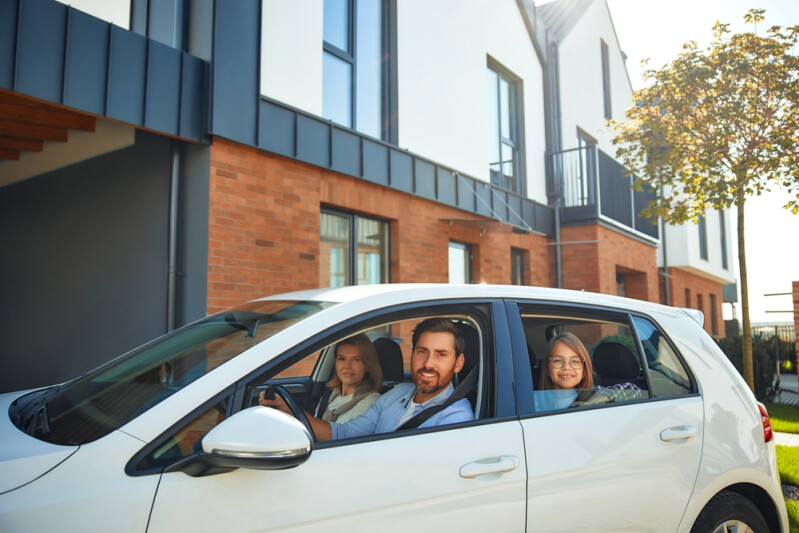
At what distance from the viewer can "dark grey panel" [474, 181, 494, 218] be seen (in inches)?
400

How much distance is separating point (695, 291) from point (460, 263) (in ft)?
54.9

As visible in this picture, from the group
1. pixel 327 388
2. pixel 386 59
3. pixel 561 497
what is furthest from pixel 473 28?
pixel 561 497

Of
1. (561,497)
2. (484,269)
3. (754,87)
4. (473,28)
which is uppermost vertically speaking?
(473,28)

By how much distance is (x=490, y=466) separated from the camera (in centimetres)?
214

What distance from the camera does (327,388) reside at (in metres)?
3.20

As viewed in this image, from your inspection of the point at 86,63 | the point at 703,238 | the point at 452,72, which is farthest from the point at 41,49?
the point at 703,238

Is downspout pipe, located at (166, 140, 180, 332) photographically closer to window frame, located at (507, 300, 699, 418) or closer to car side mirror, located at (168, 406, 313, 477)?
window frame, located at (507, 300, 699, 418)

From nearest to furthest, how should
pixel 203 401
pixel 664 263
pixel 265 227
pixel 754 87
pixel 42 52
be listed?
pixel 203 401 < pixel 42 52 < pixel 265 227 < pixel 754 87 < pixel 664 263

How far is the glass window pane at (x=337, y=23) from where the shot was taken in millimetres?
7812

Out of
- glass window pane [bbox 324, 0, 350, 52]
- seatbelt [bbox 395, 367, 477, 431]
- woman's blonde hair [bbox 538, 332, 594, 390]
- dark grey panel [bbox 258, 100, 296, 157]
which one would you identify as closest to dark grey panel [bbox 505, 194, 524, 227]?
glass window pane [bbox 324, 0, 350, 52]

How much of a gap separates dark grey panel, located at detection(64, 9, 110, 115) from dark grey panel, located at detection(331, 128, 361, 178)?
8.93 ft

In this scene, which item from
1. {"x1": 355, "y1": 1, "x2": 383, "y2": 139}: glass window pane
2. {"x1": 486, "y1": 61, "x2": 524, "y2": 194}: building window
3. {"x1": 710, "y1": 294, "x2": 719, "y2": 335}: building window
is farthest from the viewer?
{"x1": 710, "y1": 294, "x2": 719, "y2": 335}: building window

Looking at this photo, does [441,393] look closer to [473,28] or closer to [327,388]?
[327,388]

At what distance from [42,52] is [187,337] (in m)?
3.71
